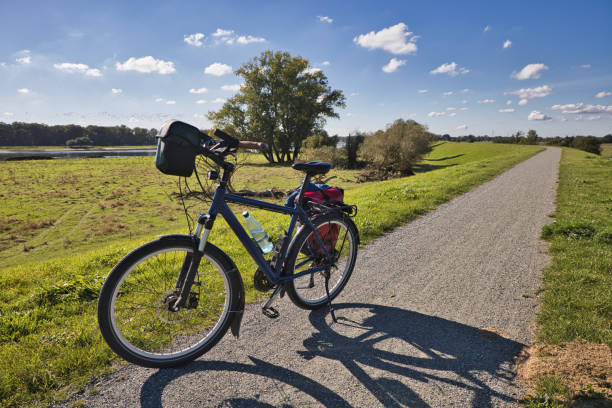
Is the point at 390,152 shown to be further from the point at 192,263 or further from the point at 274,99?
the point at 192,263

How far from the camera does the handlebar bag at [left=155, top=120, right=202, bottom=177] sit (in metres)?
2.24

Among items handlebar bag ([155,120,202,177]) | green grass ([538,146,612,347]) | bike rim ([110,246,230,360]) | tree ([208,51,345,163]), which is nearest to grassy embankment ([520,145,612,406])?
green grass ([538,146,612,347])

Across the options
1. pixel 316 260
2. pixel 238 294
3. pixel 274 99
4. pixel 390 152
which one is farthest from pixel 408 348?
pixel 274 99

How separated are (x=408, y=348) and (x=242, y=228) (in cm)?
192

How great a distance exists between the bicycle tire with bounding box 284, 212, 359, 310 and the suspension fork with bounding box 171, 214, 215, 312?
0.88 m

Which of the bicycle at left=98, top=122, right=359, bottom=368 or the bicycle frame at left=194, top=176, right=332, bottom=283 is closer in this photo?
the bicycle at left=98, top=122, right=359, bottom=368

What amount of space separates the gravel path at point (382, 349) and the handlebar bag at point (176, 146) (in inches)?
65.9

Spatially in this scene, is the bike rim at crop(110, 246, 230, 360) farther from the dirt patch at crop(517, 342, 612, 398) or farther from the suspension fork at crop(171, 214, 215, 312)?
the dirt patch at crop(517, 342, 612, 398)

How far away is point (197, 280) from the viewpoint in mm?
2680

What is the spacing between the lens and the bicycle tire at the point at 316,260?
3.19 metres

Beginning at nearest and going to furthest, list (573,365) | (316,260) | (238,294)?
(573,365) → (238,294) → (316,260)

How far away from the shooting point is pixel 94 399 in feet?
7.45

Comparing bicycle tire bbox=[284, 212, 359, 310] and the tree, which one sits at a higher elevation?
the tree

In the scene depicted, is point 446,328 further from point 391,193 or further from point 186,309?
point 391,193
